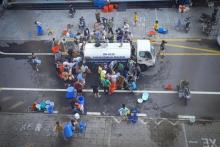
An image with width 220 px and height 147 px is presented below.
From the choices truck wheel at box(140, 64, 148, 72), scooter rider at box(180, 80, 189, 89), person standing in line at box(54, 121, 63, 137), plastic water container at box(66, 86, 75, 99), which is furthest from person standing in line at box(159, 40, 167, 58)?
person standing in line at box(54, 121, 63, 137)

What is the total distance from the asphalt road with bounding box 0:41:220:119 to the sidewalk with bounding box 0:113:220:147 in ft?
3.32

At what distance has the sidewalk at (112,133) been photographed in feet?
76.7

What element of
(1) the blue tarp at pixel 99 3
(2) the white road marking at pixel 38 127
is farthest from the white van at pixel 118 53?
(1) the blue tarp at pixel 99 3

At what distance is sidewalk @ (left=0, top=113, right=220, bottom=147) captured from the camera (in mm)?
23375

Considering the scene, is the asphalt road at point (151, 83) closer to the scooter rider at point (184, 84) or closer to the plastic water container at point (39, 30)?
the scooter rider at point (184, 84)

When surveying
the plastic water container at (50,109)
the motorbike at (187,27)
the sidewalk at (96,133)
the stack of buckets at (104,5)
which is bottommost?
the sidewalk at (96,133)

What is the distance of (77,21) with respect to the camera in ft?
114

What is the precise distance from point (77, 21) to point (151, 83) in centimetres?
1146

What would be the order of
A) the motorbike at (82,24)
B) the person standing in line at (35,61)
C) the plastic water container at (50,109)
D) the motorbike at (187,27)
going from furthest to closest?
1. the motorbike at (82,24)
2. the motorbike at (187,27)
3. the person standing in line at (35,61)
4. the plastic water container at (50,109)

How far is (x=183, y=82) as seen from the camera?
26.1m

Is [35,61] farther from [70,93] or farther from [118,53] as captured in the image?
[118,53]

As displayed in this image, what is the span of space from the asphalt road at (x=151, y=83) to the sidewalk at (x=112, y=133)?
101 centimetres

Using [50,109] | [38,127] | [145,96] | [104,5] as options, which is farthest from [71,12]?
[38,127]

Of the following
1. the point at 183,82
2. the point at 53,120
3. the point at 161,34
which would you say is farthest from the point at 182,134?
the point at 161,34
